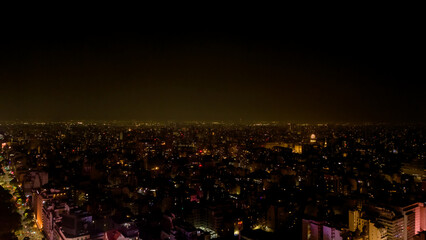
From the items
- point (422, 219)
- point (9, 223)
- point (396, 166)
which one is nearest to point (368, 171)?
point (396, 166)

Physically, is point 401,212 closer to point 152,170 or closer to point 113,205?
point 113,205

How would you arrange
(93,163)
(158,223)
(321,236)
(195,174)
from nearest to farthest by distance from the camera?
(321,236) → (158,223) → (195,174) → (93,163)

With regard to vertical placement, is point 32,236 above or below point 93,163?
below

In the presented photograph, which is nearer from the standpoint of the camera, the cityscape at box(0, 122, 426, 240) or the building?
the building

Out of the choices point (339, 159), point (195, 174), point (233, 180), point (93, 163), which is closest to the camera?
point (233, 180)

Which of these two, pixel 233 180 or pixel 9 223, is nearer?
pixel 9 223

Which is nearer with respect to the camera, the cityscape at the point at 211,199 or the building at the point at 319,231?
the building at the point at 319,231

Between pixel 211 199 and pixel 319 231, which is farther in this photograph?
pixel 211 199

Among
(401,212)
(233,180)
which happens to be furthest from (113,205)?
(401,212)

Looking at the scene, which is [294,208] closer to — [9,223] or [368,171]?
[368,171]
